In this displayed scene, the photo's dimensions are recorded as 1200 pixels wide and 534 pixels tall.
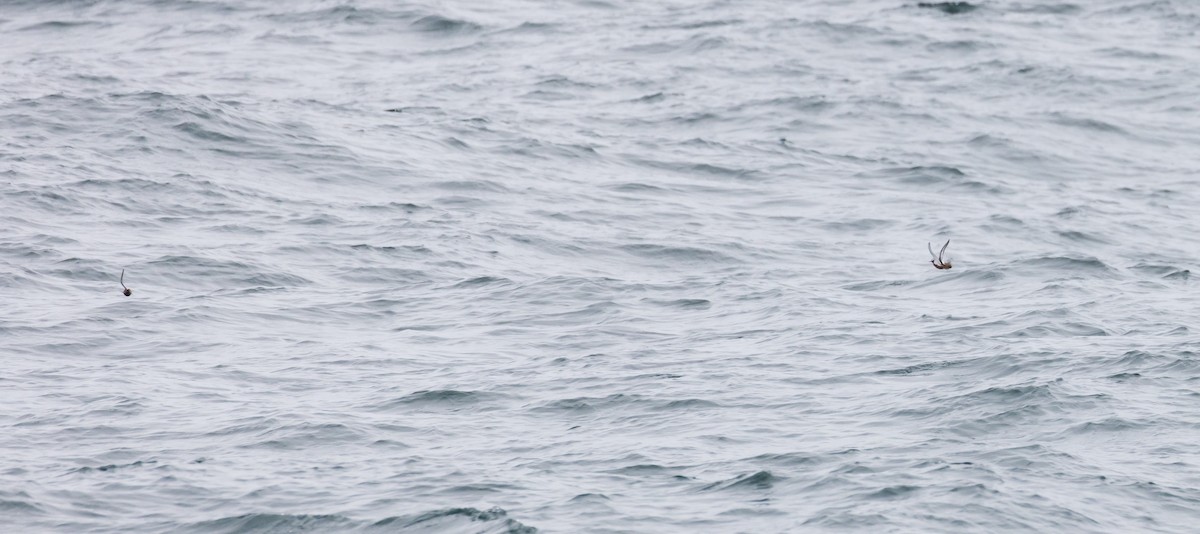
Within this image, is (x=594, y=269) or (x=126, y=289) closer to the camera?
(x=126, y=289)

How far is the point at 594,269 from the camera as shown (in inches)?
840

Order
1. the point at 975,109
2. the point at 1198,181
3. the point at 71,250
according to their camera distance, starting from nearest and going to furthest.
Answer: the point at 71,250
the point at 1198,181
the point at 975,109

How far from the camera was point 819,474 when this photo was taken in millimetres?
14312

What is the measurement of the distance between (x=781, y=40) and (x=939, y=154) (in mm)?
8163

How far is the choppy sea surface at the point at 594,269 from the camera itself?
14.2 m

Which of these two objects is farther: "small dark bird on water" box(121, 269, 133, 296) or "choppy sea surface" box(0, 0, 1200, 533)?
"small dark bird on water" box(121, 269, 133, 296)

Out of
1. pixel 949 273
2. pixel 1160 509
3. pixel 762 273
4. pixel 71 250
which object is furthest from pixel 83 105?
pixel 1160 509

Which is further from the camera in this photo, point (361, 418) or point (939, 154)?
point (939, 154)

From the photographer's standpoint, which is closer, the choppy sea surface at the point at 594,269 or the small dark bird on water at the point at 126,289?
the choppy sea surface at the point at 594,269

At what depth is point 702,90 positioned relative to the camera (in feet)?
101

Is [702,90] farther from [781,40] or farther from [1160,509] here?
[1160,509]

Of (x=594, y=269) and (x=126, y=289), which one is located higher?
(x=126, y=289)

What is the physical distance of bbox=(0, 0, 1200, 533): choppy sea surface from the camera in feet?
46.6

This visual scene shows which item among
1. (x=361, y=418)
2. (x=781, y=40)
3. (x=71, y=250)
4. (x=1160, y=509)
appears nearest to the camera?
(x=1160, y=509)
